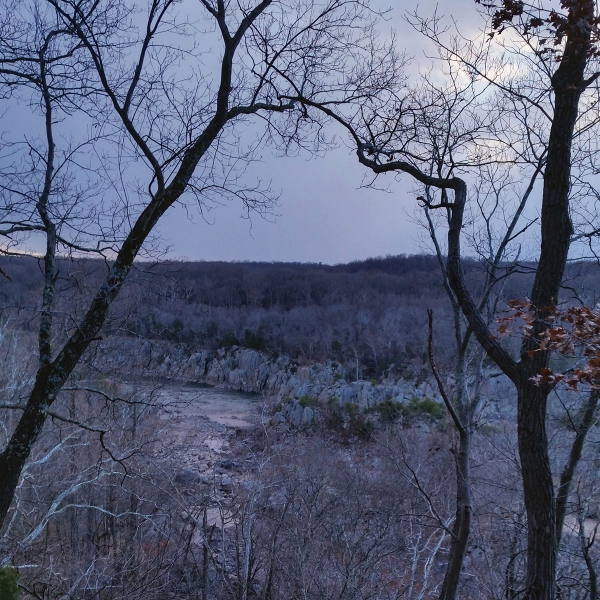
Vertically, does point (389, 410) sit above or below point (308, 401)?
above

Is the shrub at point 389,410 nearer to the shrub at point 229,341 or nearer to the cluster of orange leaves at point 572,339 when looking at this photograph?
the shrub at point 229,341

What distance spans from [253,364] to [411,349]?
12.0m

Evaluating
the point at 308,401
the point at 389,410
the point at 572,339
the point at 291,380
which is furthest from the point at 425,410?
the point at 572,339

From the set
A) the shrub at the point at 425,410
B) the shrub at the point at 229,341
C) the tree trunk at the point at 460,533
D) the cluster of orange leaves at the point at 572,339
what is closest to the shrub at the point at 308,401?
the shrub at the point at 425,410

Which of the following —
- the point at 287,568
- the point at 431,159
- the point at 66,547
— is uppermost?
the point at 431,159

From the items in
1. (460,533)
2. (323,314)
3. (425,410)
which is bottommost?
(425,410)

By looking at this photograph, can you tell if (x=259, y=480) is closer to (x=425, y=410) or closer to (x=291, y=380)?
(x=425, y=410)

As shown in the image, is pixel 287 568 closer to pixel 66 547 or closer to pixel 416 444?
pixel 66 547

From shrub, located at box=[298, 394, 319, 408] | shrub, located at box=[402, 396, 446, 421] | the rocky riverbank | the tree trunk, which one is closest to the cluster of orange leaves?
the tree trunk

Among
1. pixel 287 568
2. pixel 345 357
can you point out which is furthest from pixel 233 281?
pixel 287 568

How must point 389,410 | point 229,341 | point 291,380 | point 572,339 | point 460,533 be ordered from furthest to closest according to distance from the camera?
point 229,341, point 291,380, point 389,410, point 460,533, point 572,339

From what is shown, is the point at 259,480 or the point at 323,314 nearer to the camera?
the point at 259,480

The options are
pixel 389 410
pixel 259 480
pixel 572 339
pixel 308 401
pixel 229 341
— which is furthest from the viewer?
pixel 229 341

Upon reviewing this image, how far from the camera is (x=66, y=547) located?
38.9 feet
